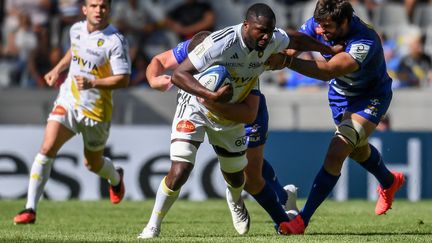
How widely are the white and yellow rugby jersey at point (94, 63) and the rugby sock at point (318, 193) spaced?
9.18ft

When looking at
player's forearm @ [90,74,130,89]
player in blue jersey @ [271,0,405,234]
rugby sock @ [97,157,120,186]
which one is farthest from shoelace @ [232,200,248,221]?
rugby sock @ [97,157,120,186]

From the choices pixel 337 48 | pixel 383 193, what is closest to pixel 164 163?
pixel 383 193

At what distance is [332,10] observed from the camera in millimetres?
9703

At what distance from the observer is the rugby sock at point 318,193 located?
10.0 meters

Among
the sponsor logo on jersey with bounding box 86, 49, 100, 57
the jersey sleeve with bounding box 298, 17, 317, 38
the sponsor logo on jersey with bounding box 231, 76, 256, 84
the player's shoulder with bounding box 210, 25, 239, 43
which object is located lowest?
the sponsor logo on jersey with bounding box 86, 49, 100, 57

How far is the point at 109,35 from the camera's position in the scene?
39.0ft

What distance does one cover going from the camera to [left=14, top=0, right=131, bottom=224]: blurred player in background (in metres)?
11.6

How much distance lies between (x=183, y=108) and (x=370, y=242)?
2.09 meters

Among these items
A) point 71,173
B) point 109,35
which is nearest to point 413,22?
point 71,173

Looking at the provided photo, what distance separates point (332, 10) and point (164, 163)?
273 inches

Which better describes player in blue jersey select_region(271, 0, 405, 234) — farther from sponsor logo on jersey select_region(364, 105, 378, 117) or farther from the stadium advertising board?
the stadium advertising board

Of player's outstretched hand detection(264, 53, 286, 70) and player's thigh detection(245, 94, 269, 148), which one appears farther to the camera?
player's thigh detection(245, 94, 269, 148)

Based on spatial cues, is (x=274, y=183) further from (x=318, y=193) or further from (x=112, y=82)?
(x=112, y=82)

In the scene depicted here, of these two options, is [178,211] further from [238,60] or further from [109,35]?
[238,60]
